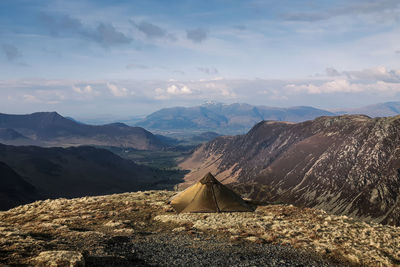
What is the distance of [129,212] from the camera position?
116 ft

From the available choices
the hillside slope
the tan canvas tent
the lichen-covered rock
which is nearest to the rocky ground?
the lichen-covered rock

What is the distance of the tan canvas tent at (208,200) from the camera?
34844 mm

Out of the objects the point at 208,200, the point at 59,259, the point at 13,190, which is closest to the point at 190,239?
the point at 208,200

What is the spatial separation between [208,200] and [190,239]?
1033 cm

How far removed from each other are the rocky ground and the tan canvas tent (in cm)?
149

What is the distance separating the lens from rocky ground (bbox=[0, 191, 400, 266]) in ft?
65.3

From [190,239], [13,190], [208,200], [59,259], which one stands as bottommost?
[13,190]

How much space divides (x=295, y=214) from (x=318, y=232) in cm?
715

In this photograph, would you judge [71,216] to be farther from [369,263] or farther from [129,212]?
[369,263]

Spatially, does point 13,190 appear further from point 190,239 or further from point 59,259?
point 59,259

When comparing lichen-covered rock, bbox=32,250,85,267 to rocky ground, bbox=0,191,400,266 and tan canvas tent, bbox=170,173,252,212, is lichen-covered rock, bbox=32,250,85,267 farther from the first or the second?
tan canvas tent, bbox=170,173,252,212

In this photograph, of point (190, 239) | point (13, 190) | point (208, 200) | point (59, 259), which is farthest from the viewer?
point (13, 190)

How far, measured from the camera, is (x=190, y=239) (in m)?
25.5

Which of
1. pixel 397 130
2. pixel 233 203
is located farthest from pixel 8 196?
pixel 397 130
